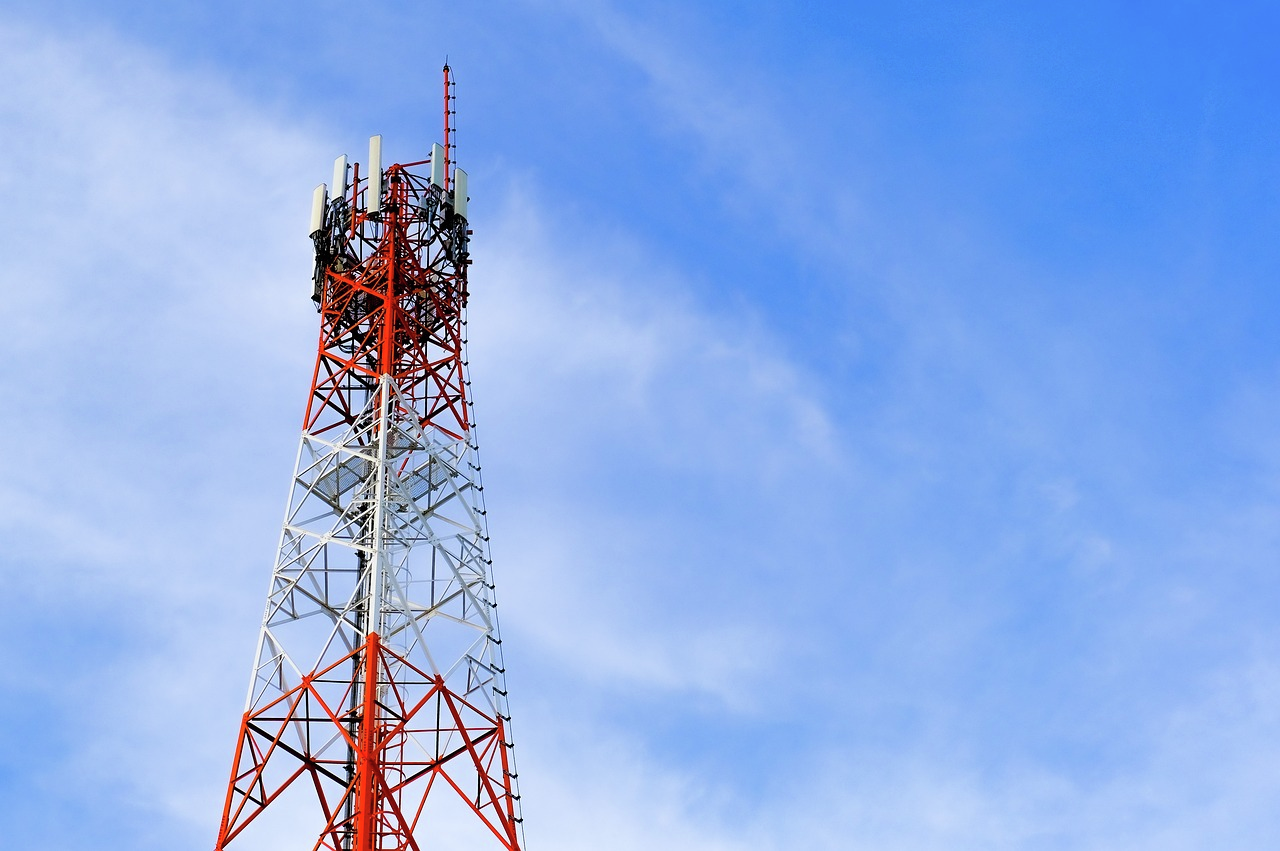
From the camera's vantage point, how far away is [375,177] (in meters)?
66.6

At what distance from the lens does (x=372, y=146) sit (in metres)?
67.5

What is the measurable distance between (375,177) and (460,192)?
3.55 metres

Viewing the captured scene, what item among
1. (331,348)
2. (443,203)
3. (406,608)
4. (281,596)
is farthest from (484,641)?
(443,203)

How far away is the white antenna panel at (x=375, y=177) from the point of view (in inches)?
2606

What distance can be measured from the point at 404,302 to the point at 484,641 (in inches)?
563

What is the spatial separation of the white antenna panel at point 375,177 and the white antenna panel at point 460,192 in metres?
2.99

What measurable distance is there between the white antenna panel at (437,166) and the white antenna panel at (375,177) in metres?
2.17

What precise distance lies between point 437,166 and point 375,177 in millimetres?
2980

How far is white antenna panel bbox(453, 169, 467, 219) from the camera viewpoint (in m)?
67.8

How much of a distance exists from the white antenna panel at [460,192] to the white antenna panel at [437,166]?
1.85 feet

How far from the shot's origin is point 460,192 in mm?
68188

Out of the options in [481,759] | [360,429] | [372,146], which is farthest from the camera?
[372,146]

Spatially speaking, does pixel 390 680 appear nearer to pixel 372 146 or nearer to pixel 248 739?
pixel 248 739

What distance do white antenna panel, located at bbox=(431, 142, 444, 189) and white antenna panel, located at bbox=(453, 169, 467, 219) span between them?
565 millimetres
